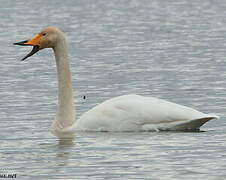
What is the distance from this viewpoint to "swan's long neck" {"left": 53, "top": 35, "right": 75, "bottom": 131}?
14594 mm

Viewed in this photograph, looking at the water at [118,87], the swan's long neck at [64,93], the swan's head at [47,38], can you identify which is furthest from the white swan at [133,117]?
the swan's head at [47,38]

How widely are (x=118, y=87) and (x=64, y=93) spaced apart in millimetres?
3886

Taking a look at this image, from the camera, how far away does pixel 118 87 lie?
1862 centimetres

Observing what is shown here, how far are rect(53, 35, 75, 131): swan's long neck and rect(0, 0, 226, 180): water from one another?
267 mm

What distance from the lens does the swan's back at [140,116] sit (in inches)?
535

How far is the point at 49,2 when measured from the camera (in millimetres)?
47938

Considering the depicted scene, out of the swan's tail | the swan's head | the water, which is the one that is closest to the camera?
the water

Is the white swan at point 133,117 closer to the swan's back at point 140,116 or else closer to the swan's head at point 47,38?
the swan's back at point 140,116

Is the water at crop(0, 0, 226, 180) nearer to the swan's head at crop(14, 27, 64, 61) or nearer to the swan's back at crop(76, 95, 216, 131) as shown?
the swan's back at crop(76, 95, 216, 131)

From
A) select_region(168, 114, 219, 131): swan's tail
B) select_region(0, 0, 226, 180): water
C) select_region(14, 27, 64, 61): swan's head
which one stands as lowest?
select_region(0, 0, 226, 180): water

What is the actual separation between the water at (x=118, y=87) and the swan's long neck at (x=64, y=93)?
27 centimetres

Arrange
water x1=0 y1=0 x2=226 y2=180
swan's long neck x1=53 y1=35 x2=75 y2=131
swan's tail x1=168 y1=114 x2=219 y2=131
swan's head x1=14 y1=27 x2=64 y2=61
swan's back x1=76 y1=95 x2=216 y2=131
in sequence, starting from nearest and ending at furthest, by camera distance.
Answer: water x1=0 y1=0 x2=226 y2=180 < swan's tail x1=168 y1=114 x2=219 y2=131 < swan's back x1=76 y1=95 x2=216 y2=131 < swan's long neck x1=53 y1=35 x2=75 y2=131 < swan's head x1=14 y1=27 x2=64 y2=61

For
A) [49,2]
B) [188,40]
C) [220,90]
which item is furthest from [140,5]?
[220,90]

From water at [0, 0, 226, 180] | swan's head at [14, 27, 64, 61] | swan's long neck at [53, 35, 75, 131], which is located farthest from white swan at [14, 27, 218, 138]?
swan's head at [14, 27, 64, 61]
